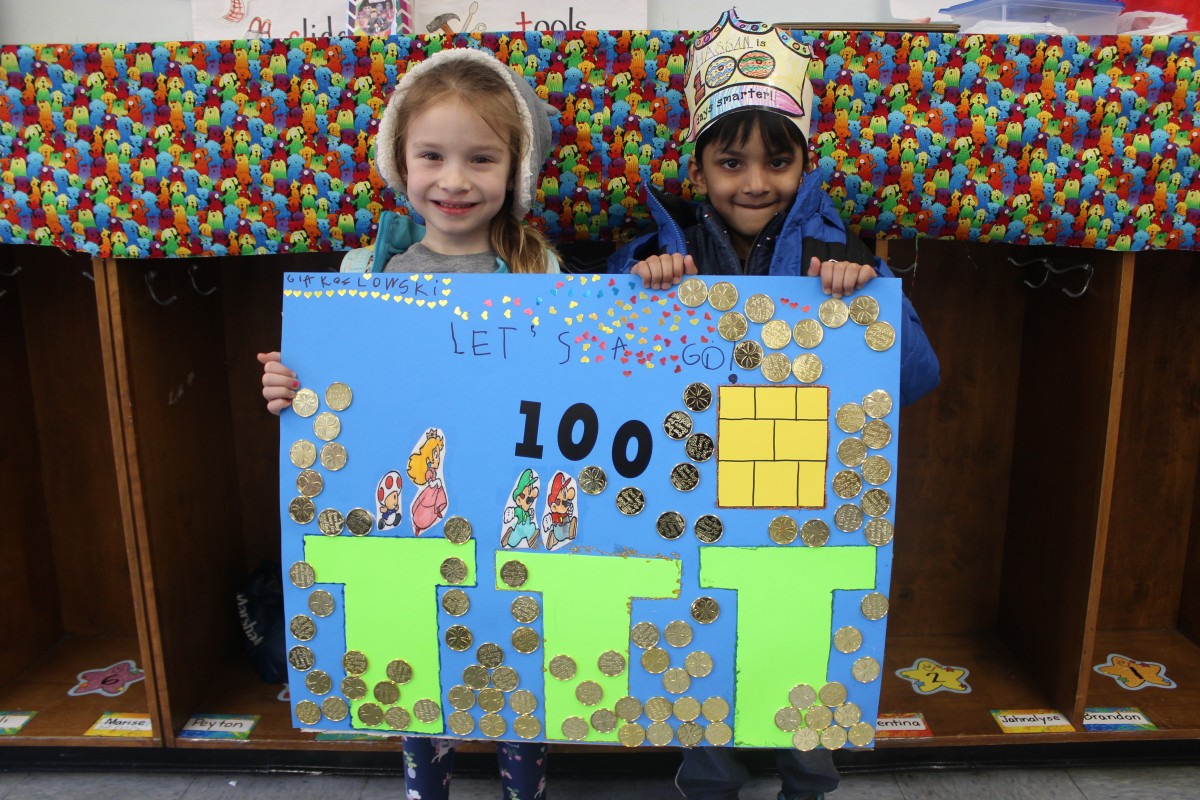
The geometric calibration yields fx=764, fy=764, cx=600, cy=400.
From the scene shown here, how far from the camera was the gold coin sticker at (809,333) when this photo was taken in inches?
40.5

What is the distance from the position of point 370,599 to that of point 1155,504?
197 centimetres

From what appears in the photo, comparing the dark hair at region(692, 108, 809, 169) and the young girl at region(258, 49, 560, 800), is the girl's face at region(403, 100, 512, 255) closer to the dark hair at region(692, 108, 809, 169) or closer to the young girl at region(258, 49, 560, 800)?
the young girl at region(258, 49, 560, 800)

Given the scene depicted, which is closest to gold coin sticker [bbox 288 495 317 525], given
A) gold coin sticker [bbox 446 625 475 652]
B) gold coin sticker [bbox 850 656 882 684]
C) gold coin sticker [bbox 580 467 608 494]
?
gold coin sticker [bbox 446 625 475 652]

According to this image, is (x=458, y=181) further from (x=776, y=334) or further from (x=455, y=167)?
(x=776, y=334)

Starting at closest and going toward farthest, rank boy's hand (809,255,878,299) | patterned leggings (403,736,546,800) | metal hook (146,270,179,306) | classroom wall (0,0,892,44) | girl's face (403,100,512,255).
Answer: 1. boy's hand (809,255,878,299)
2. girl's face (403,100,512,255)
3. patterned leggings (403,736,546,800)
4. metal hook (146,270,179,306)
5. classroom wall (0,0,892,44)

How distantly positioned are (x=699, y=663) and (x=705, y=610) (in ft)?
0.26

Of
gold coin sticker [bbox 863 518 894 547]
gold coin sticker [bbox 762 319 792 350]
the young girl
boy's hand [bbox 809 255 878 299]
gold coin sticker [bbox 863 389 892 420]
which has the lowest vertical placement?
gold coin sticker [bbox 863 518 894 547]

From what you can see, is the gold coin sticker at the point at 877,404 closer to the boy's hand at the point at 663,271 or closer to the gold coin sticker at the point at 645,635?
the boy's hand at the point at 663,271

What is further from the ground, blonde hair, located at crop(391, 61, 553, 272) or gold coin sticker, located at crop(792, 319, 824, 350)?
blonde hair, located at crop(391, 61, 553, 272)

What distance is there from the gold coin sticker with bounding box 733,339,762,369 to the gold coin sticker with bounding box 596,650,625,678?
442mm

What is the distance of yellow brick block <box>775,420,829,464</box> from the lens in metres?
1.04

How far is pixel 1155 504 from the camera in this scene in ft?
6.47

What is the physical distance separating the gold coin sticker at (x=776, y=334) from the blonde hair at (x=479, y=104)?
39 centimetres

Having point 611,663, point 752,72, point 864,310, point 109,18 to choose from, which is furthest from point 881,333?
point 109,18
